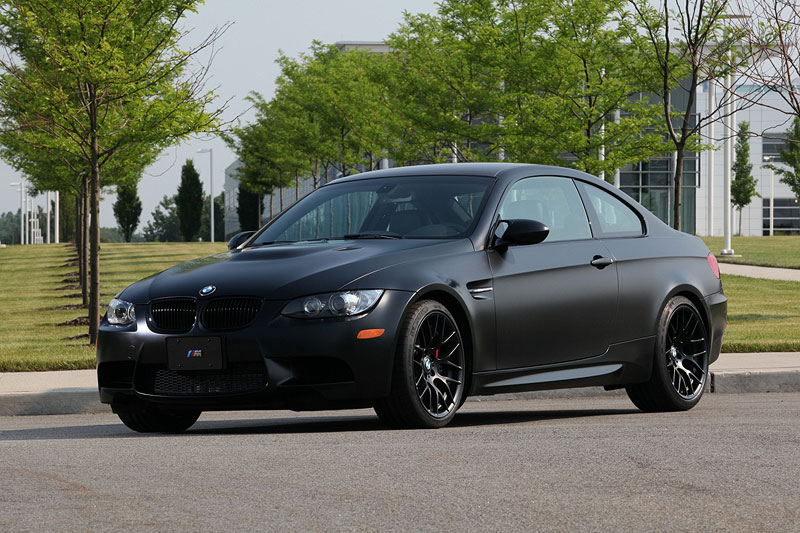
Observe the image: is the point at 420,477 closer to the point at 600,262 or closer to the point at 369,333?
the point at 369,333

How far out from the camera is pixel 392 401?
6539 mm

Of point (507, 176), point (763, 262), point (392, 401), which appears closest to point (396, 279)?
point (392, 401)

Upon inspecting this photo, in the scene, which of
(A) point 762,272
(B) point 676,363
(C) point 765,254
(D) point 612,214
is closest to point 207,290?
(D) point 612,214

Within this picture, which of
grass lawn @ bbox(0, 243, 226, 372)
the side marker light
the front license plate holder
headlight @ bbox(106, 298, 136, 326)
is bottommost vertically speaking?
grass lawn @ bbox(0, 243, 226, 372)

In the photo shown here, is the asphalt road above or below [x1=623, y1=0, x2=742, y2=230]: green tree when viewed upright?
below

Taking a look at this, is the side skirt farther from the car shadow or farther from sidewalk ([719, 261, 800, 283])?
sidewalk ([719, 261, 800, 283])

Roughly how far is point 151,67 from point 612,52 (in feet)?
31.0

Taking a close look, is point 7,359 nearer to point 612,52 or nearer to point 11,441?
point 11,441

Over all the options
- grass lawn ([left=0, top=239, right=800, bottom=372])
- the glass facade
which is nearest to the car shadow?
grass lawn ([left=0, top=239, right=800, bottom=372])

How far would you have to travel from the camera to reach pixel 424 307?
6.56m

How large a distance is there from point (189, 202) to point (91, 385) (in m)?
73.5

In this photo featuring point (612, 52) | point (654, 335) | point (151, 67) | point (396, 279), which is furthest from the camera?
point (612, 52)

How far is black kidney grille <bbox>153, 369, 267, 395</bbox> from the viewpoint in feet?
21.2

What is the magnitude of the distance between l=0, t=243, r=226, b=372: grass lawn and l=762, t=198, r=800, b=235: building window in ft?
170
